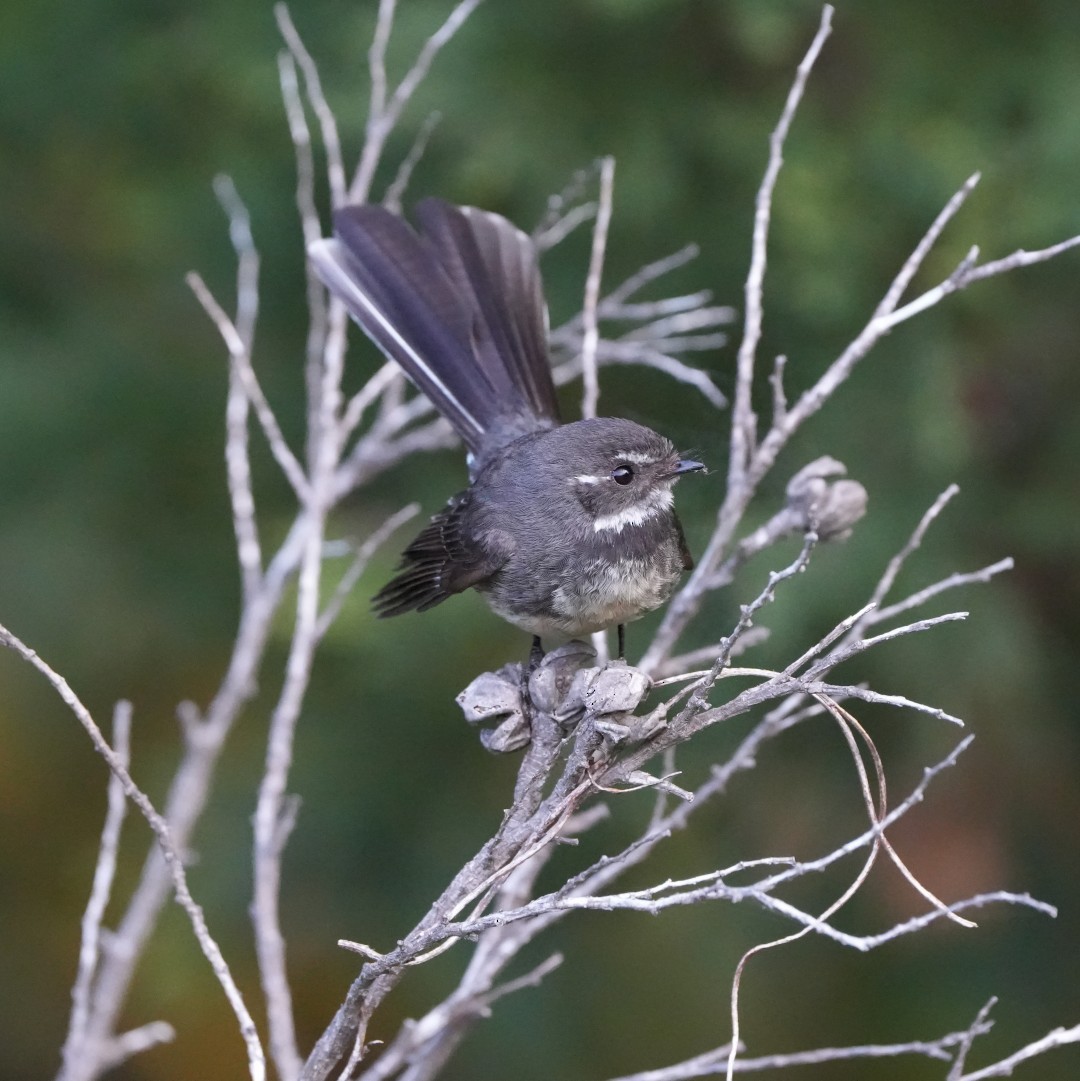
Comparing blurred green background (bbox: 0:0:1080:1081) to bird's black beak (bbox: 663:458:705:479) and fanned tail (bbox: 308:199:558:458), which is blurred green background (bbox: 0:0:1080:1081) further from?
bird's black beak (bbox: 663:458:705:479)

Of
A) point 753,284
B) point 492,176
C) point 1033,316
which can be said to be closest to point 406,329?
point 753,284

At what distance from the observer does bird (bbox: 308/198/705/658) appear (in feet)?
8.82

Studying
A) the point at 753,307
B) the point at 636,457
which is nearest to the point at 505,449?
the point at 636,457

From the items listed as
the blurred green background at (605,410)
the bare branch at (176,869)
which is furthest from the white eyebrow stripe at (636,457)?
the bare branch at (176,869)

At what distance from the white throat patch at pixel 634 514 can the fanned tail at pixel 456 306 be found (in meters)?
0.47

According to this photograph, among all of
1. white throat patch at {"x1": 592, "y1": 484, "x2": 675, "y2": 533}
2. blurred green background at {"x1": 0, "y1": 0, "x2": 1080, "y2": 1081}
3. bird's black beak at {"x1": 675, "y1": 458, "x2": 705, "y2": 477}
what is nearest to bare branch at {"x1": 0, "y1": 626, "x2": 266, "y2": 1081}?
white throat patch at {"x1": 592, "y1": 484, "x2": 675, "y2": 533}

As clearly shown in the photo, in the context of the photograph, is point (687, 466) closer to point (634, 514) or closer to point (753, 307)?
point (634, 514)

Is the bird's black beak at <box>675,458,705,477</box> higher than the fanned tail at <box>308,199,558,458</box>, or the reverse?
the fanned tail at <box>308,199,558,458</box>

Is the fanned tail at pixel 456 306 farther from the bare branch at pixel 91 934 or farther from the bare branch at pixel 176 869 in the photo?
the bare branch at pixel 176 869

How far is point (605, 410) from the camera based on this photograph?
4.35 metres

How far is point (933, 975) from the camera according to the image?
4.52 meters

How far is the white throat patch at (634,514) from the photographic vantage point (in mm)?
2746

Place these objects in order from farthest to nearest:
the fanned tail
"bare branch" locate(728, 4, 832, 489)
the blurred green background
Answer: the blurred green background → the fanned tail → "bare branch" locate(728, 4, 832, 489)

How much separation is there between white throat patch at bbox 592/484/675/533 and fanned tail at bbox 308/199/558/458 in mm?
473
